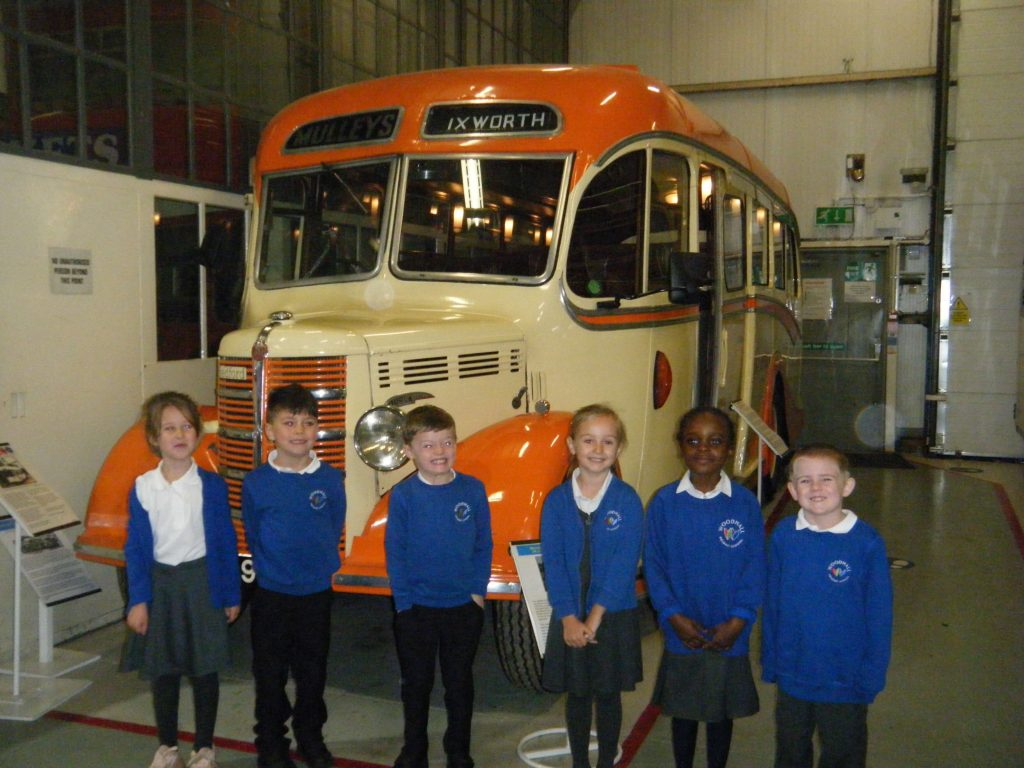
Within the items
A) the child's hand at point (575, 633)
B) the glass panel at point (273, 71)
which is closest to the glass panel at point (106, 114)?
the glass panel at point (273, 71)

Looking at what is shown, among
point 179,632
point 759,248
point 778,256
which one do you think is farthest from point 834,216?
point 179,632

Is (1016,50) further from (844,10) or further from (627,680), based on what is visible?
(627,680)

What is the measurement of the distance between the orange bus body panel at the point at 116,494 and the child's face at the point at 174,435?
0.94 m

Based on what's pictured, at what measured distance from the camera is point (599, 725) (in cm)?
326

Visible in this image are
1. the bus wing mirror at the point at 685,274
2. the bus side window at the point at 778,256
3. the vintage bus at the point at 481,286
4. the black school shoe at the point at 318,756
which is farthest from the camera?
the bus side window at the point at 778,256

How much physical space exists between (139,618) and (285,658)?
1.71 ft

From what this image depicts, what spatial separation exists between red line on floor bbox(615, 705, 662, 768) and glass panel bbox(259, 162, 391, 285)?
238 centimetres

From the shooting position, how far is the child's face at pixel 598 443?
3104mm

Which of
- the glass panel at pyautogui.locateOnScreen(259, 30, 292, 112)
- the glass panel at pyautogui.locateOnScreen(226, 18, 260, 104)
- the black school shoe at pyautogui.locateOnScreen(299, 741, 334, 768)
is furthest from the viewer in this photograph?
the glass panel at pyautogui.locateOnScreen(259, 30, 292, 112)

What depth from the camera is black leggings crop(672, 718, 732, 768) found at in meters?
3.14

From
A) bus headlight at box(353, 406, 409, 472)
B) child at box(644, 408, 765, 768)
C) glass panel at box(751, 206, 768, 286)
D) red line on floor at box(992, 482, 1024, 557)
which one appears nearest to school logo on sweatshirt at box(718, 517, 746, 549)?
child at box(644, 408, 765, 768)

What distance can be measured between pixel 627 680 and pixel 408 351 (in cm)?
158

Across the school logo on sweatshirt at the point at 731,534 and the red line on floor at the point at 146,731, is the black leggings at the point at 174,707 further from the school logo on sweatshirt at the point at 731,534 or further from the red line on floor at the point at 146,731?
the school logo on sweatshirt at the point at 731,534

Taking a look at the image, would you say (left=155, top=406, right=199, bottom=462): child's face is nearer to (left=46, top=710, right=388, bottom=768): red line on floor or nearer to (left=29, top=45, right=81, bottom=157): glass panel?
(left=46, top=710, right=388, bottom=768): red line on floor
